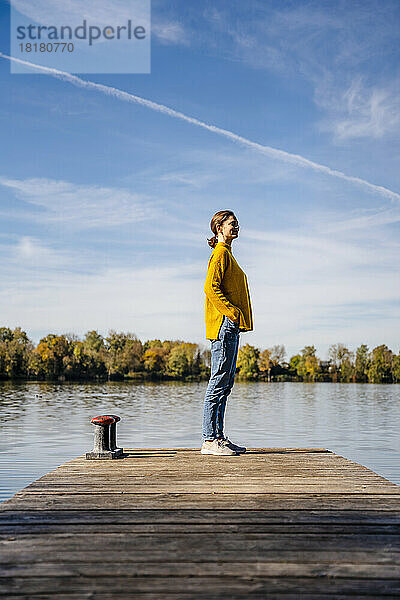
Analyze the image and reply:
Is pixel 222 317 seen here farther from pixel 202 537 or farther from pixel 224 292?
pixel 202 537

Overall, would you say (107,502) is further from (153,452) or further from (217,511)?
(153,452)

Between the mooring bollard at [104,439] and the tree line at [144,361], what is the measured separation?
61948 mm

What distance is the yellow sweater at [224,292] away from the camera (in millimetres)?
6152

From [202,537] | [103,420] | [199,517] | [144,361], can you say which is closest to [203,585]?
[202,537]

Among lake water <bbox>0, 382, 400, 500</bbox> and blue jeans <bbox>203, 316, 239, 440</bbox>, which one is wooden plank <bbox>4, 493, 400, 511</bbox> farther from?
lake water <bbox>0, 382, 400, 500</bbox>

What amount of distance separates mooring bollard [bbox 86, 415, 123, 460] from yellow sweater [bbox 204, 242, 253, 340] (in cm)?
130

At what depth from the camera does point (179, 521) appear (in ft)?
11.8

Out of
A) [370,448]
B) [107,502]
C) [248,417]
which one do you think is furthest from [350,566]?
[248,417]

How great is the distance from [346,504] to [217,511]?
0.88 m

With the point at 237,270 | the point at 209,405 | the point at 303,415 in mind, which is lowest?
the point at 303,415

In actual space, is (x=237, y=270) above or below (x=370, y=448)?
above

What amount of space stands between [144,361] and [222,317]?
2703 inches

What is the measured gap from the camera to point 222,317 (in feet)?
20.5

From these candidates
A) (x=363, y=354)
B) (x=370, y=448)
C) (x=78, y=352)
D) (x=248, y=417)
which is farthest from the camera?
(x=363, y=354)
